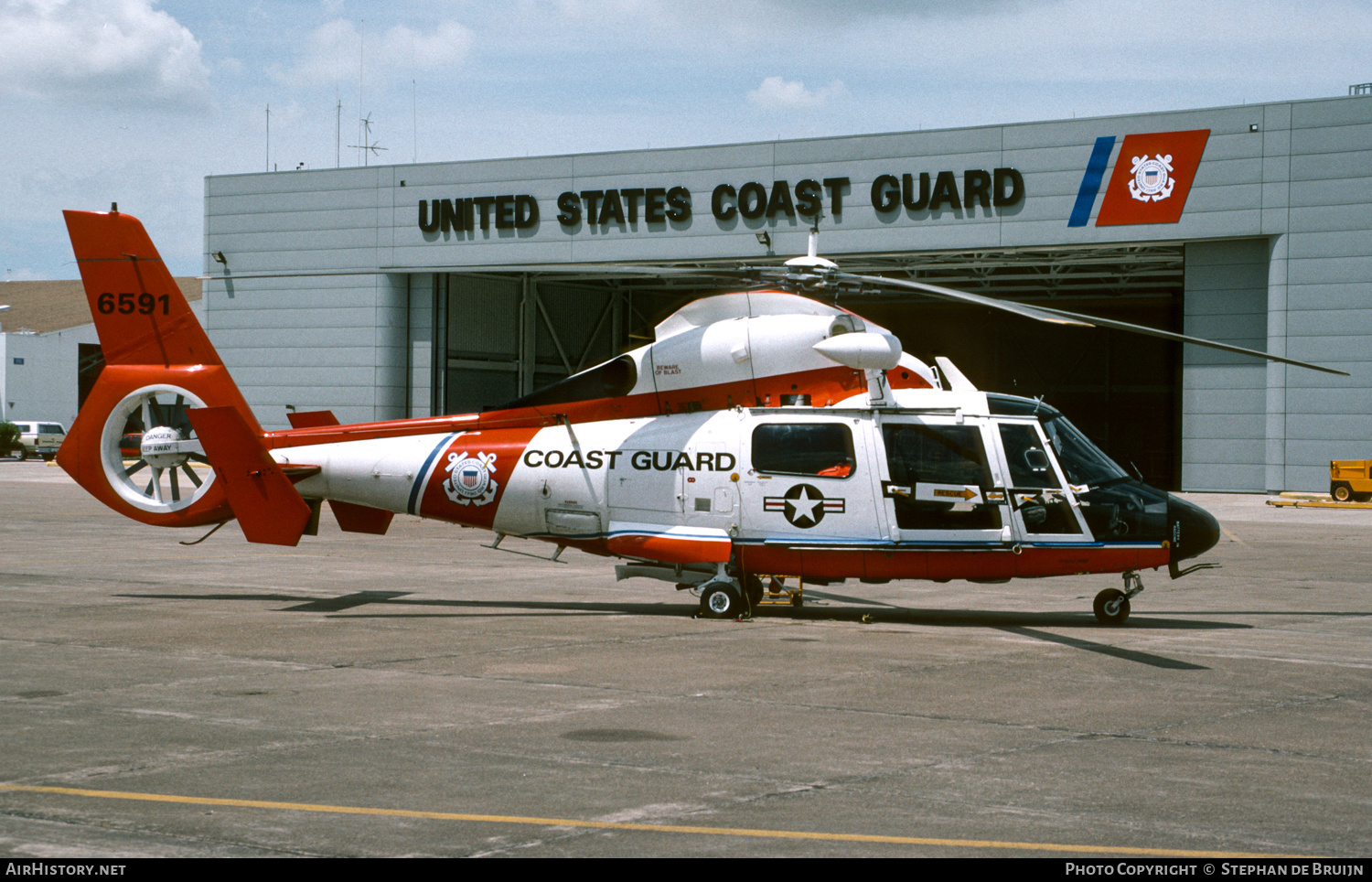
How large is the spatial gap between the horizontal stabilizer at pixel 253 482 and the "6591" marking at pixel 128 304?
5.39 ft

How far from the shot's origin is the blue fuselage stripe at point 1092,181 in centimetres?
4256

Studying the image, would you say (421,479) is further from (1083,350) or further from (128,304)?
(1083,350)

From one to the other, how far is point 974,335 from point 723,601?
53837 millimetres

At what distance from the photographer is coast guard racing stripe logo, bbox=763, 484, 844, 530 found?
47.5 feet

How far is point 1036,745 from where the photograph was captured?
8094mm

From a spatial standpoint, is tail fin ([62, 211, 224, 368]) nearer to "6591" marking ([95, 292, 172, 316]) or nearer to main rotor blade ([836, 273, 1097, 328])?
"6591" marking ([95, 292, 172, 316])

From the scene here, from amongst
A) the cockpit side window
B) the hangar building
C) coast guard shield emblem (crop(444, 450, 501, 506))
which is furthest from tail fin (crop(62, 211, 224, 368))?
the hangar building

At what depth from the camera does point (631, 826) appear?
6.05 meters

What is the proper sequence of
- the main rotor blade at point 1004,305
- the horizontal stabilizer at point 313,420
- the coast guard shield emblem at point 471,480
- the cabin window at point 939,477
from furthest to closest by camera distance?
the horizontal stabilizer at point 313,420 < the coast guard shield emblem at point 471,480 < the cabin window at point 939,477 < the main rotor blade at point 1004,305

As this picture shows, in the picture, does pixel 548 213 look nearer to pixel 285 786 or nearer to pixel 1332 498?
pixel 1332 498

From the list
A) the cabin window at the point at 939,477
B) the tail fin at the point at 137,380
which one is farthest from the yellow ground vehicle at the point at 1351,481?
the tail fin at the point at 137,380

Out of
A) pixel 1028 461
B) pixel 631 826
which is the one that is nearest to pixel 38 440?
pixel 1028 461

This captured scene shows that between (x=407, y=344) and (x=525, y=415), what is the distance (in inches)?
1554

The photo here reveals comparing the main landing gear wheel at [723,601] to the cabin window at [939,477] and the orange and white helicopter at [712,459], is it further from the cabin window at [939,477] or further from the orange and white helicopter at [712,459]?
the cabin window at [939,477]
